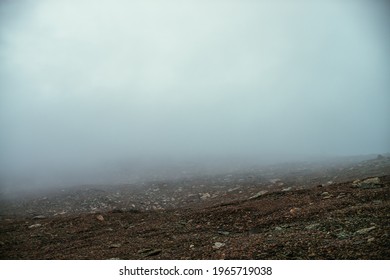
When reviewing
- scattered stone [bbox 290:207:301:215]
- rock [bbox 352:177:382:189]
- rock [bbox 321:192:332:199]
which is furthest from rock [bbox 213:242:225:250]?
rock [bbox 352:177:382:189]

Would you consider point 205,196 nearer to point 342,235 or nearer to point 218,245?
point 218,245

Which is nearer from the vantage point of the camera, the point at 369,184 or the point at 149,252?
the point at 149,252

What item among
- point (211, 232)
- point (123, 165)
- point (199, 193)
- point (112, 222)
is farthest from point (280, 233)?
point (123, 165)

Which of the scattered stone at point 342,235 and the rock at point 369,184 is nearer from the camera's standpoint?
the scattered stone at point 342,235

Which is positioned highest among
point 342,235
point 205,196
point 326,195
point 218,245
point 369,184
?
point 369,184

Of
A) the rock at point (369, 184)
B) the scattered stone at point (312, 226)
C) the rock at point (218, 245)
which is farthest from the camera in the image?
the rock at point (369, 184)

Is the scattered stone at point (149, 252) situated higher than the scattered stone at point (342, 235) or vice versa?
the scattered stone at point (342, 235)

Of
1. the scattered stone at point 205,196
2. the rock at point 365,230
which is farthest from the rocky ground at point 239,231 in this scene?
the scattered stone at point 205,196

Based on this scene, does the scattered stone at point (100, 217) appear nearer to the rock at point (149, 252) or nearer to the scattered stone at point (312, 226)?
the rock at point (149, 252)

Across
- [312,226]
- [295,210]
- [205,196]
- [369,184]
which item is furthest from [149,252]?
[205,196]

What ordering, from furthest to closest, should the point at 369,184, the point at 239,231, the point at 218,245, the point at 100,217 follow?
the point at 100,217
the point at 369,184
the point at 239,231
the point at 218,245

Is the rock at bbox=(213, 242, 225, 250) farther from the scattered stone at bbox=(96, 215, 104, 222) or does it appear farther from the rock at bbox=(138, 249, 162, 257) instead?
the scattered stone at bbox=(96, 215, 104, 222)

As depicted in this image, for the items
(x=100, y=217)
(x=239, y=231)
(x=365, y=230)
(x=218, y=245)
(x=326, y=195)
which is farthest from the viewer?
(x=100, y=217)

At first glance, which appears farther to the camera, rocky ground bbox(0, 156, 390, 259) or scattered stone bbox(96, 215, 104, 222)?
scattered stone bbox(96, 215, 104, 222)
